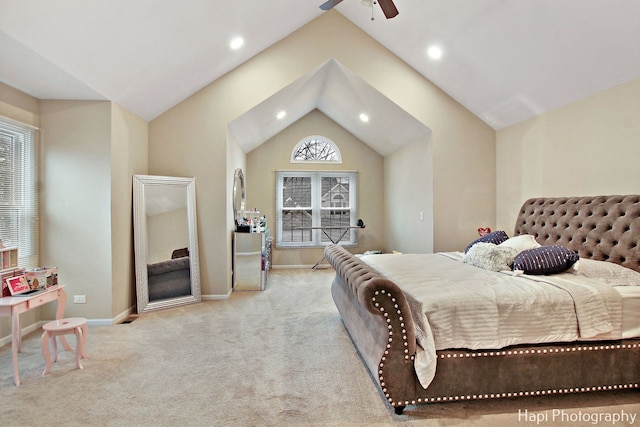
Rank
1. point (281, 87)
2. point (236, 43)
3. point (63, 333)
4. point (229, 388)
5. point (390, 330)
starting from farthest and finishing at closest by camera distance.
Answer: point (281, 87) < point (236, 43) < point (63, 333) < point (229, 388) < point (390, 330)

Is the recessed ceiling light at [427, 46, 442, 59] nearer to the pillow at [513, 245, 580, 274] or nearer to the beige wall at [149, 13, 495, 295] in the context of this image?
the beige wall at [149, 13, 495, 295]

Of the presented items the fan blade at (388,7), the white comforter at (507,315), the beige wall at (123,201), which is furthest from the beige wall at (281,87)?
the white comforter at (507,315)

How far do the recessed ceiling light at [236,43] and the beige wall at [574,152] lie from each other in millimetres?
3526

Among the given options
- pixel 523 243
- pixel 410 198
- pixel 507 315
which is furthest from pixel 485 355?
pixel 410 198

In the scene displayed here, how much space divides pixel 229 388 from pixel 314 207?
509 cm

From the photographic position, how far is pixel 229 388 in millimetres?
2375

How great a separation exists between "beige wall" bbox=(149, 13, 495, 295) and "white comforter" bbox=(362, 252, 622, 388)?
269 cm

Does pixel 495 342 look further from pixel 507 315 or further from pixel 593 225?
pixel 593 225

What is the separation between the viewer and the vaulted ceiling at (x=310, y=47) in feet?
8.69

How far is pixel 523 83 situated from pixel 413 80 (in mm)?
1432

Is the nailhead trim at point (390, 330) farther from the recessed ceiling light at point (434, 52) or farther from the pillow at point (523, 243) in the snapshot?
the recessed ceiling light at point (434, 52)

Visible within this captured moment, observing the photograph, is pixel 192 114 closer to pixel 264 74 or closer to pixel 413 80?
pixel 264 74

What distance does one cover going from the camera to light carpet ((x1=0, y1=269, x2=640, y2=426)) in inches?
80.0

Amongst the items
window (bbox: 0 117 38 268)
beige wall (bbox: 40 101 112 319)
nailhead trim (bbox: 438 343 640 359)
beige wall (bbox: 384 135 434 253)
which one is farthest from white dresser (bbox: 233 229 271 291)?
nailhead trim (bbox: 438 343 640 359)
